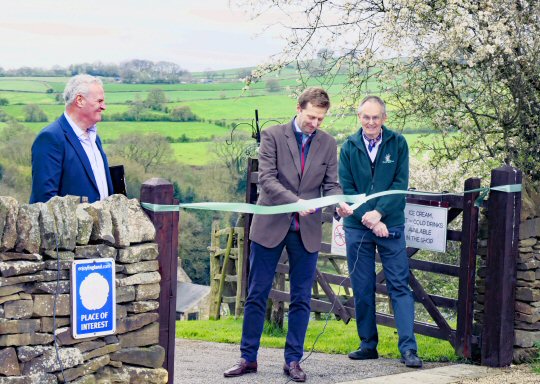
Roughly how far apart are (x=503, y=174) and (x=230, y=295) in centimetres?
764

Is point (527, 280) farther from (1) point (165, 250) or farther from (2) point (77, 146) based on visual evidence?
(2) point (77, 146)

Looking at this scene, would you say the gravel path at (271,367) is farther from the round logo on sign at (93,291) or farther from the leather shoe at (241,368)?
the round logo on sign at (93,291)

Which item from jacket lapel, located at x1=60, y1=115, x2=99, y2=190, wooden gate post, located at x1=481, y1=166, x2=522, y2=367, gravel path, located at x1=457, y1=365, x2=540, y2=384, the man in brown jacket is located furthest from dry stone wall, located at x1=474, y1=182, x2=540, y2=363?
jacket lapel, located at x1=60, y1=115, x2=99, y2=190

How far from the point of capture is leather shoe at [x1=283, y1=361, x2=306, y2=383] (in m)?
7.11

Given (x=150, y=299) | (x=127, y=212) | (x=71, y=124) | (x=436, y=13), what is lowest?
(x=150, y=299)

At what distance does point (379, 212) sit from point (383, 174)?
1.12 feet

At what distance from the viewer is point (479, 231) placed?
8.16m

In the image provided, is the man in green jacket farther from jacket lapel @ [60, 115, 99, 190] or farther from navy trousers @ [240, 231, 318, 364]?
jacket lapel @ [60, 115, 99, 190]

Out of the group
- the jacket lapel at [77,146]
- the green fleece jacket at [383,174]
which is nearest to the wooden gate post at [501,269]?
the green fleece jacket at [383,174]

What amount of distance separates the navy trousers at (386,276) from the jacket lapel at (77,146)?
2786 mm

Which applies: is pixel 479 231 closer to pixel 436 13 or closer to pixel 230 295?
pixel 436 13

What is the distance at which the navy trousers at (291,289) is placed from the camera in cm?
709

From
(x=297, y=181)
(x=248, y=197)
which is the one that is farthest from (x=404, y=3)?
(x=297, y=181)

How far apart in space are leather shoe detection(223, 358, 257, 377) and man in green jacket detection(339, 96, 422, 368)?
1280 mm
